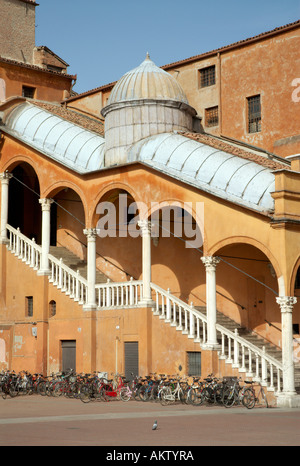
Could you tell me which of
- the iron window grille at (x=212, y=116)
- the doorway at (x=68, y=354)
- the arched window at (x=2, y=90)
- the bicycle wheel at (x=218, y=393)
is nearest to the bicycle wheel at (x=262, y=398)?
the bicycle wheel at (x=218, y=393)

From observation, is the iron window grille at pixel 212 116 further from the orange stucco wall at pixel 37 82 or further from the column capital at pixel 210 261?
the column capital at pixel 210 261

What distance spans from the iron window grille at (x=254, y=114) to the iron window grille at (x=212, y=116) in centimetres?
172

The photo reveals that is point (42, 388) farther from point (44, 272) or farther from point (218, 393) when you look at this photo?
point (218, 393)

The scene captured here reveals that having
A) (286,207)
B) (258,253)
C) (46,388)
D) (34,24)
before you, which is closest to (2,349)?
(46,388)

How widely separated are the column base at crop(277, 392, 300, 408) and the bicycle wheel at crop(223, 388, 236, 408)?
1378 millimetres

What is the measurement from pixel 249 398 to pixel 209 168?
275 inches

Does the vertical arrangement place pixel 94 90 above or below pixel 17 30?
below

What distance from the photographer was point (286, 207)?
1908 cm

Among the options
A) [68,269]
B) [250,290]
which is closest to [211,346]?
[250,290]

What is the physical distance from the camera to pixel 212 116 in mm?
28688

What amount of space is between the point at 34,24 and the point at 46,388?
68.0 feet

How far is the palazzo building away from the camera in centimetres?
1984

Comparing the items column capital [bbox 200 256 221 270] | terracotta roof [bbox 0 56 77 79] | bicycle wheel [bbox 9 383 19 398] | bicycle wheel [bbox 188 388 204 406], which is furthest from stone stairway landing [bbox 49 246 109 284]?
terracotta roof [bbox 0 56 77 79]

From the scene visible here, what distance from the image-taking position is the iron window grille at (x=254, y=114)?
26.7m
